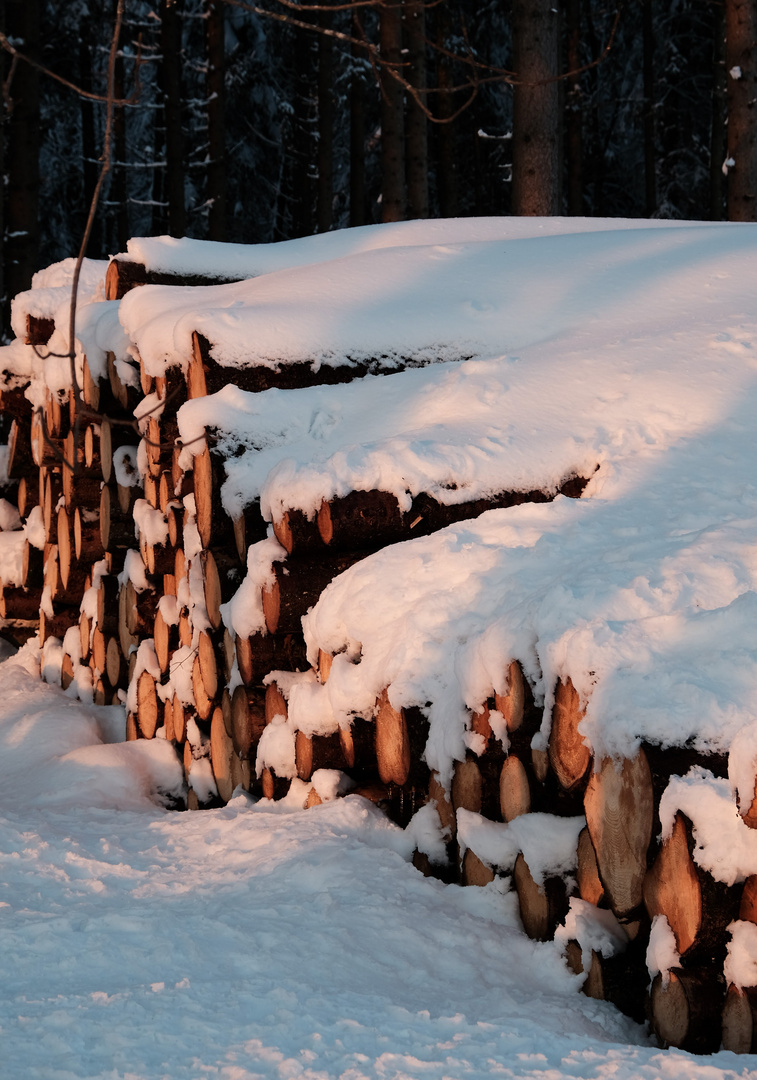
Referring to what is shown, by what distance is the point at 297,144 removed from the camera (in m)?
18.0

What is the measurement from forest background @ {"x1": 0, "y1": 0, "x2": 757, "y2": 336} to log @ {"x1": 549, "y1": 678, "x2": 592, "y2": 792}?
326 inches

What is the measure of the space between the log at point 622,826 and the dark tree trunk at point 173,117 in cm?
1145

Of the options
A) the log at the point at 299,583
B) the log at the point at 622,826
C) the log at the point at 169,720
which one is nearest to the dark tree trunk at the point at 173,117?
the log at the point at 169,720

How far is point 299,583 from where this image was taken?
8.82ft

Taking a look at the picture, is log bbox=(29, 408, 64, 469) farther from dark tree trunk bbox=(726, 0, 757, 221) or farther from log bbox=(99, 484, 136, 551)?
dark tree trunk bbox=(726, 0, 757, 221)

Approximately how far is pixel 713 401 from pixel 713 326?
0.50 metres

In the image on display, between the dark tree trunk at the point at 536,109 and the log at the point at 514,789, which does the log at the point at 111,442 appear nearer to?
the log at the point at 514,789

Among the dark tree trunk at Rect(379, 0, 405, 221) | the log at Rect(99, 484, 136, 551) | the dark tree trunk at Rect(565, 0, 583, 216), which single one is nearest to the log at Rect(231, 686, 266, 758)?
the log at Rect(99, 484, 136, 551)

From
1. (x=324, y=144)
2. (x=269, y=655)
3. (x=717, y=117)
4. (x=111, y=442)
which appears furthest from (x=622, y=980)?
(x=717, y=117)

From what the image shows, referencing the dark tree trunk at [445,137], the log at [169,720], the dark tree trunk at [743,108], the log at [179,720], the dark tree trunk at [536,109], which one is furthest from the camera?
the dark tree trunk at [445,137]

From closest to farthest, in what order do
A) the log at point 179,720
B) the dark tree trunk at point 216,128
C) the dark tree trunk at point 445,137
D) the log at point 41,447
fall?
the log at point 179,720, the log at point 41,447, the dark tree trunk at point 216,128, the dark tree trunk at point 445,137

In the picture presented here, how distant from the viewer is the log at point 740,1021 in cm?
155

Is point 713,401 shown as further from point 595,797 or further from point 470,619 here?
point 595,797

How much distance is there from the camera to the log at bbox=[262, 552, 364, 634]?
2.69 metres
